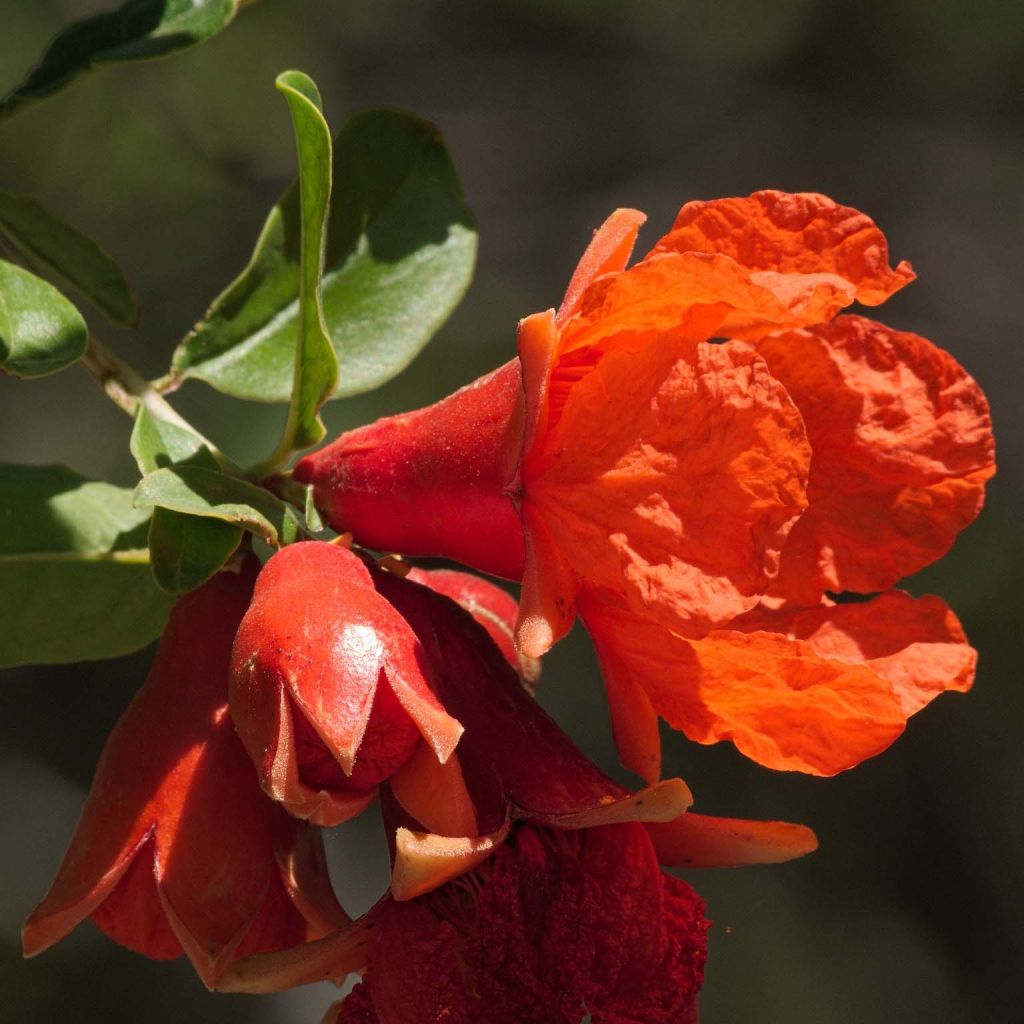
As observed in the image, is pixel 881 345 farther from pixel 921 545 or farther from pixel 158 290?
pixel 158 290

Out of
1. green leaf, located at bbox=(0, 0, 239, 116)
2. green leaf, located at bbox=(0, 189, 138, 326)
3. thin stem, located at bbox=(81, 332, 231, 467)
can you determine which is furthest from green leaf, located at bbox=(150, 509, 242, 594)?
green leaf, located at bbox=(0, 0, 239, 116)

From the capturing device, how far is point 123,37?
4.77 ft

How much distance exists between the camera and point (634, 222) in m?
1.14

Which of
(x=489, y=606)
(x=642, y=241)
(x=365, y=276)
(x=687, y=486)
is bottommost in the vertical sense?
(x=642, y=241)

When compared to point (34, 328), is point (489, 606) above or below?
below

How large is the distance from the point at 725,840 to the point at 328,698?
1.08ft

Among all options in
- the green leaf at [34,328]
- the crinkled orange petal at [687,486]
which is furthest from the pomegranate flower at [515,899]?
the green leaf at [34,328]

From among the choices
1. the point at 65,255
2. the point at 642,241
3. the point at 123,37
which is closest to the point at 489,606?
the point at 65,255

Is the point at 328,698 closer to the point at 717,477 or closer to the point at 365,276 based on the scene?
the point at 717,477

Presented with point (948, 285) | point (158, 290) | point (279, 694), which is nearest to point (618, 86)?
point (948, 285)

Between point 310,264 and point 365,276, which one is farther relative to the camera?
point 365,276

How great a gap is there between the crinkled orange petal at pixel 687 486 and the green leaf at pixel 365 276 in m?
0.50

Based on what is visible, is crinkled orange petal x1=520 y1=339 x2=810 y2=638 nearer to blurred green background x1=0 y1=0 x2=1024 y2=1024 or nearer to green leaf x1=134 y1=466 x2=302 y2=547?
green leaf x1=134 y1=466 x2=302 y2=547

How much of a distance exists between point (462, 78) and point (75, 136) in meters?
0.96
